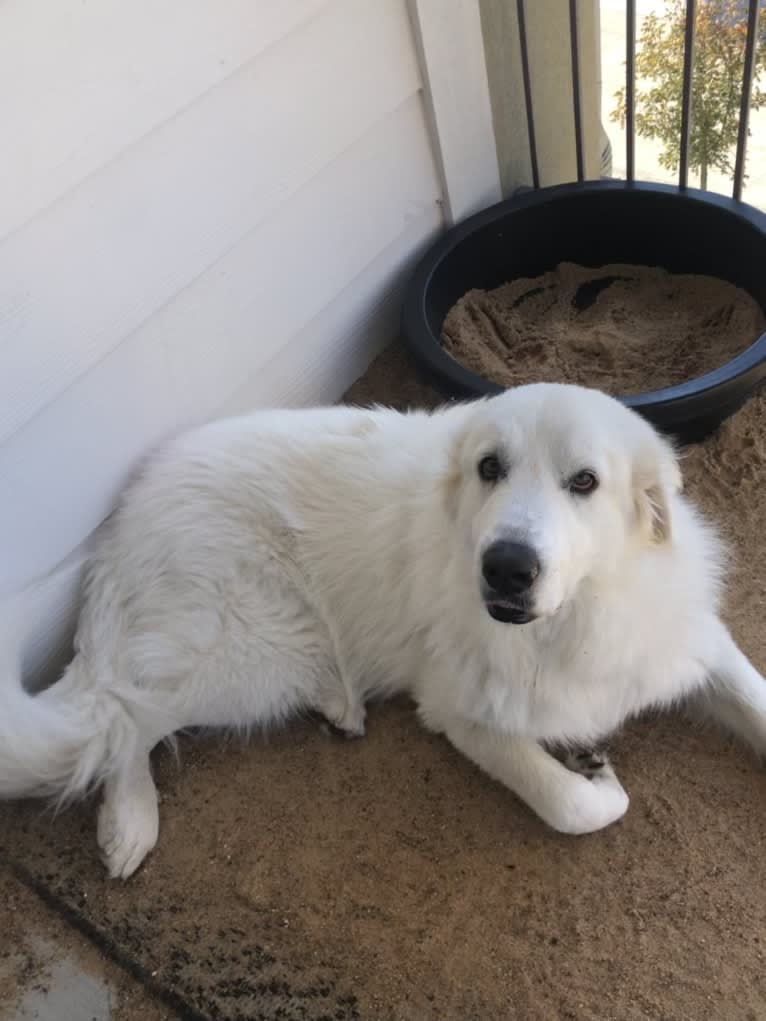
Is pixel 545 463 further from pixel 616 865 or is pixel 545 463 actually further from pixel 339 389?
pixel 339 389

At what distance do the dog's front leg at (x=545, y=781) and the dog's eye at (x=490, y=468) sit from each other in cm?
62

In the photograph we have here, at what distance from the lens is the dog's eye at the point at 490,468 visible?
1.75 m

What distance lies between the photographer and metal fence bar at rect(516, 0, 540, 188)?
306cm

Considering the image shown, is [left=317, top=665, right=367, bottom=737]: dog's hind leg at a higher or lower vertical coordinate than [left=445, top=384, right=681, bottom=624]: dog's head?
lower

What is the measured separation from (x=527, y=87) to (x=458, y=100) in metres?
0.25

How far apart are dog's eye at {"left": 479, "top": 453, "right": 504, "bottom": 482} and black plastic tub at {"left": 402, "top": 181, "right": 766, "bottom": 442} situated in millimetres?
917

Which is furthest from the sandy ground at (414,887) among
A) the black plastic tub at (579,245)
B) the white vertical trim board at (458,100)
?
the white vertical trim board at (458,100)

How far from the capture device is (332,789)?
2.23 m

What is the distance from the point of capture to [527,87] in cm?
320

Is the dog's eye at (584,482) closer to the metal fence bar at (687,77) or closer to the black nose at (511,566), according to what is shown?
the black nose at (511,566)

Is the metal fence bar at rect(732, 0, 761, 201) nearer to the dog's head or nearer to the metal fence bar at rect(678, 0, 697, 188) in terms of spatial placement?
the metal fence bar at rect(678, 0, 697, 188)

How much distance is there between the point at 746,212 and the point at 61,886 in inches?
104

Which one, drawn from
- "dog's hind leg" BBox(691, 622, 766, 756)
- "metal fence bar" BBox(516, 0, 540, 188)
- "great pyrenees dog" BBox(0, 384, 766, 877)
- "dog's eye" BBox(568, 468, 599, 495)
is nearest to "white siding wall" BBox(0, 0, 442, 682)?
"great pyrenees dog" BBox(0, 384, 766, 877)

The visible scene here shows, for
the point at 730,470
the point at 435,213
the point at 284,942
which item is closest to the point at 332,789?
the point at 284,942
